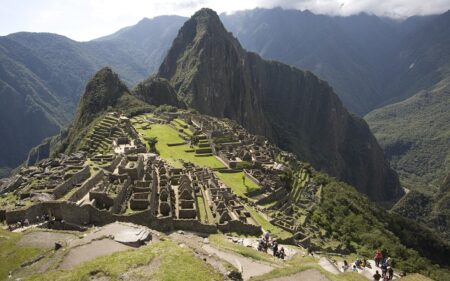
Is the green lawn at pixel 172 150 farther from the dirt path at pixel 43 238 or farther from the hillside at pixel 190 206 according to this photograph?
the dirt path at pixel 43 238

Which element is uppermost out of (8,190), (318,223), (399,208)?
(8,190)

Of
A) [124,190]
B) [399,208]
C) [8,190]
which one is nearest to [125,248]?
[124,190]

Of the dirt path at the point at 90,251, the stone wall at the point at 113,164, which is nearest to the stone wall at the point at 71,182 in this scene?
the stone wall at the point at 113,164

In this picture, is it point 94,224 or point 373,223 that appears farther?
point 373,223

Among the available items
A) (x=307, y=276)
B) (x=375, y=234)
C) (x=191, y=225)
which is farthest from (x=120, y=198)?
(x=375, y=234)

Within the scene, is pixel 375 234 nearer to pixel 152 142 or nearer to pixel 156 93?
pixel 152 142

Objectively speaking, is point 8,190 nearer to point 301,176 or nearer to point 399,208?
point 301,176

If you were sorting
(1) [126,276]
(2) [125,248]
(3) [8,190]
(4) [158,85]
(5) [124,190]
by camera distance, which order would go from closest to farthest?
(1) [126,276] < (2) [125,248] < (5) [124,190] < (3) [8,190] < (4) [158,85]
